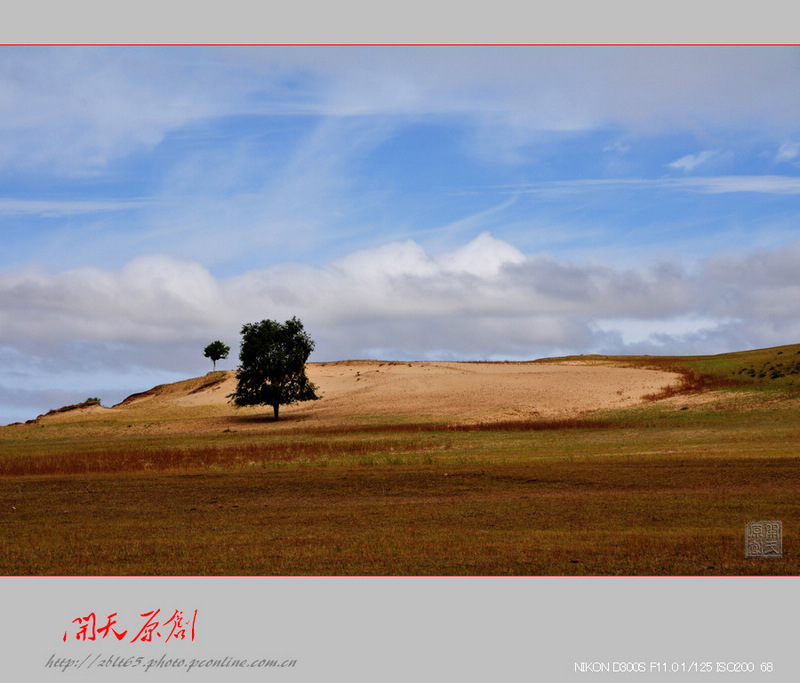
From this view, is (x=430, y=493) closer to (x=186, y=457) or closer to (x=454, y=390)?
(x=186, y=457)

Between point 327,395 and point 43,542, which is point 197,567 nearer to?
point 43,542

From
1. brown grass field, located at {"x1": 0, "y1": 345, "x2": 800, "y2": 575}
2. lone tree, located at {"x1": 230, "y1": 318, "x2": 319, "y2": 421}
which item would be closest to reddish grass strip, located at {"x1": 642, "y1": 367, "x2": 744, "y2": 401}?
brown grass field, located at {"x1": 0, "y1": 345, "x2": 800, "y2": 575}

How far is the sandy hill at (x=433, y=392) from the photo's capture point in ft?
208

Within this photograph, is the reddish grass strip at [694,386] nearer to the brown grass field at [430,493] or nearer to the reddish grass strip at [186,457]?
the brown grass field at [430,493]

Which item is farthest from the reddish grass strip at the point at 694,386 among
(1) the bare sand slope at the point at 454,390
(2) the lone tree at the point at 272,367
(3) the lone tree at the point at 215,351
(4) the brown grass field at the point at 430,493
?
(3) the lone tree at the point at 215,351

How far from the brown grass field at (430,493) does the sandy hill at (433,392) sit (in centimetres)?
275

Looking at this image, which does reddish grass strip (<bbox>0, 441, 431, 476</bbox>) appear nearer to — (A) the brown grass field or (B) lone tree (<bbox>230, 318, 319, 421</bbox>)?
(A) the brown grass field

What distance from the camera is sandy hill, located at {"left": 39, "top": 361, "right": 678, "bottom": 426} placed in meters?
63.5

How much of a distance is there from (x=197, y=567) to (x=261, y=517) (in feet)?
18.1

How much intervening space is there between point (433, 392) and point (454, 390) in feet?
6.68

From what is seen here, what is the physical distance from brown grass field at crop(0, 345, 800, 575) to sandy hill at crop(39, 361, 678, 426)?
9.01ft

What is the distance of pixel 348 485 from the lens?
83.3 feet

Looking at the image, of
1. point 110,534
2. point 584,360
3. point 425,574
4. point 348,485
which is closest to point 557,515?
point 425,574

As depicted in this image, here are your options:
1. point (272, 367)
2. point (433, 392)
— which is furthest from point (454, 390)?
point (272, 367)
